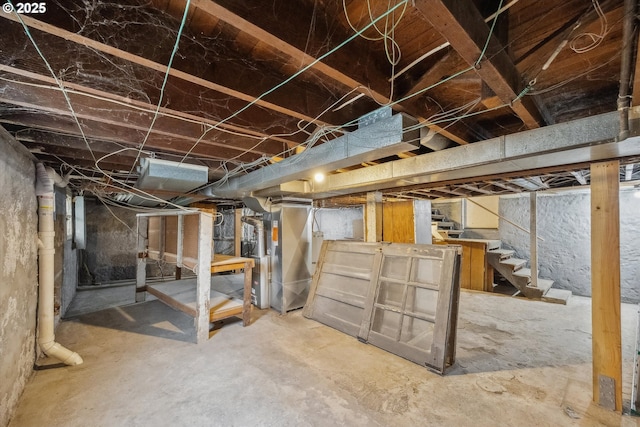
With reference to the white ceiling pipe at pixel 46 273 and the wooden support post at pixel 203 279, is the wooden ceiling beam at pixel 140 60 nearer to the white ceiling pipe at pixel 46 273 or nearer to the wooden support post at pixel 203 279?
the wooden support post at pixel 203 279

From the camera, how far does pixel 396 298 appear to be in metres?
2.79

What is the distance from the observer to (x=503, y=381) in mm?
2125

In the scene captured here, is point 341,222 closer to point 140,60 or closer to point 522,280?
point 522,280

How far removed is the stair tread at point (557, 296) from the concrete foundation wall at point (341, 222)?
413cm

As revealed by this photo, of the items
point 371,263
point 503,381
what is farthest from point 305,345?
point 503,381

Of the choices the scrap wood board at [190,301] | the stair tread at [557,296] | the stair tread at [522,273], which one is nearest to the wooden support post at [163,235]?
the scrap wood board at [190,301]

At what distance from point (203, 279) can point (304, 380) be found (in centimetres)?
141

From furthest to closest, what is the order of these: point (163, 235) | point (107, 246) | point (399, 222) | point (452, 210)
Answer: point (452, 210) → point (107, 246) → point (399, 222) → point (163, 235)

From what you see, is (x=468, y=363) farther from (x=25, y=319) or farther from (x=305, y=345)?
(x=25, y=319)

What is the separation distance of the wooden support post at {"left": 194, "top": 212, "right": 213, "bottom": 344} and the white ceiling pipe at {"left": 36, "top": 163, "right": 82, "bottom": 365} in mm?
985

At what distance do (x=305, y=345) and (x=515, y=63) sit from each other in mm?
2710

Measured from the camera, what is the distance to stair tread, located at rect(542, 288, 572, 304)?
4120mm

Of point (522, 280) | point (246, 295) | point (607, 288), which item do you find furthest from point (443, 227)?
point (246, 295)

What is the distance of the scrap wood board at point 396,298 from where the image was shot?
239 cm
